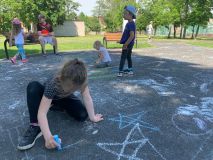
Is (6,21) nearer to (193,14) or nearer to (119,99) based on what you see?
(193,14)

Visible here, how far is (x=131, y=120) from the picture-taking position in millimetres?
3695

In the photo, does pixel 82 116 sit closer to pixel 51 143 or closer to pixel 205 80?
pixel 51 143

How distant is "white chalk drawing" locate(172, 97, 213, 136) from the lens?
3.44m

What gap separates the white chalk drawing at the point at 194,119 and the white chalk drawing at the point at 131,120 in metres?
0.38

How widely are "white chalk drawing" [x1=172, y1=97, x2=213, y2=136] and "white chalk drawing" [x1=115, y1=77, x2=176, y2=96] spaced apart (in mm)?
754

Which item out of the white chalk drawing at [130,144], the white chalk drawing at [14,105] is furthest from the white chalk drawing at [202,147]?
the white chalk drawing at [14,105]

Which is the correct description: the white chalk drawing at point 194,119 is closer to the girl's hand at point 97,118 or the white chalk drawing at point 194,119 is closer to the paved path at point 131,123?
the paved path at point 131,123

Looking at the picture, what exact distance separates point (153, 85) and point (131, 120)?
1.90 meters

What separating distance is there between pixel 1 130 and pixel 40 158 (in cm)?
92

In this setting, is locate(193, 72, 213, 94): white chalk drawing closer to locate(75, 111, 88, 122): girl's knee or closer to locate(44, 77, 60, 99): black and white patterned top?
locate(75, 111, 88, 122): girl's knee

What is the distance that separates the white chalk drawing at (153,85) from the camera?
5014 millimetres

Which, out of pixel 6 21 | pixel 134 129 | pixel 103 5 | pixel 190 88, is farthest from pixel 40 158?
pixel 103 5

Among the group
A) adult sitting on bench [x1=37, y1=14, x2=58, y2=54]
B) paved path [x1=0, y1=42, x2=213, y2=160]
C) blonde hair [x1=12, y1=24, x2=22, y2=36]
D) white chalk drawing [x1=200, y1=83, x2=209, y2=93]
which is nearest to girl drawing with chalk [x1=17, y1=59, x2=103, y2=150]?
paved path [x1=0, y1=42, x2=213, y2=160]

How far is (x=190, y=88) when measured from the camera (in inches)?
209
